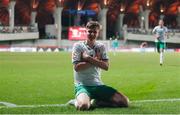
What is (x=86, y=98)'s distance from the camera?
1067 centimetres

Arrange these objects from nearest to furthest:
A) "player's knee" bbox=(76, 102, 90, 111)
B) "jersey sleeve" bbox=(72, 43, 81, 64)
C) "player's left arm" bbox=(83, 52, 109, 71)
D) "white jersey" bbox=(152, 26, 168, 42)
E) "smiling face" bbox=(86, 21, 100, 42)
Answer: "player's knee" bbox=(76, 102, 90, 111) → "smiling face" bbox=(86, 21, 100, 42) → "player's left arm" bbox=(83, 52, 109, 71) → "jersey sleeve" bbox=(72, 43, 81, 64) → "white jersey" bbox=(152, 26, 168, 42)

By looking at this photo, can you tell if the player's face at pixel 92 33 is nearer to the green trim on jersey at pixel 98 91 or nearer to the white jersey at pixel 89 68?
the white jersey at pixel 89 68

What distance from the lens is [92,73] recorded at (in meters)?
11.0

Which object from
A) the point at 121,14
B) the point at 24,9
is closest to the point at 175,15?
the point at 121,14

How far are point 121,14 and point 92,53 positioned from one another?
96897mm

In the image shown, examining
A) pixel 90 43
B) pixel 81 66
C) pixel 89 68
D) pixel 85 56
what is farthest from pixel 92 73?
pixel 90 43

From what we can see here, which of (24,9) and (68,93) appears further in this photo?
(24,9)

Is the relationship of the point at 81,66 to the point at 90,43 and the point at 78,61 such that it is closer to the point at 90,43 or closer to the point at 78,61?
the point at 78,61

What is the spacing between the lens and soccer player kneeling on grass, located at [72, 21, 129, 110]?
10.8m

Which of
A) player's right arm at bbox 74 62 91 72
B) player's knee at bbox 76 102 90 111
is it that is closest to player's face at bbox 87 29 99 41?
player's right arm at bbox 74 62 91 72

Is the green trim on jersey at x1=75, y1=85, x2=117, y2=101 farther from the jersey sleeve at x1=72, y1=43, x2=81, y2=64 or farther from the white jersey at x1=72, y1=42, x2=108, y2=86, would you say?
the jersey sleeve at x1=72, y1=43, x2=81, y2=64

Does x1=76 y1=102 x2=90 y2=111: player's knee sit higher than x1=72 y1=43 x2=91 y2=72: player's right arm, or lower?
lower

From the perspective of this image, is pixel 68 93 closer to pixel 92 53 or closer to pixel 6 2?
pixel 92 53

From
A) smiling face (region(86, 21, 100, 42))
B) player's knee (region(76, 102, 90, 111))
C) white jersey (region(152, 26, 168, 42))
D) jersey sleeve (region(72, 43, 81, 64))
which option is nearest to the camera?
player's knee (region(76, 102, 90, 111))
